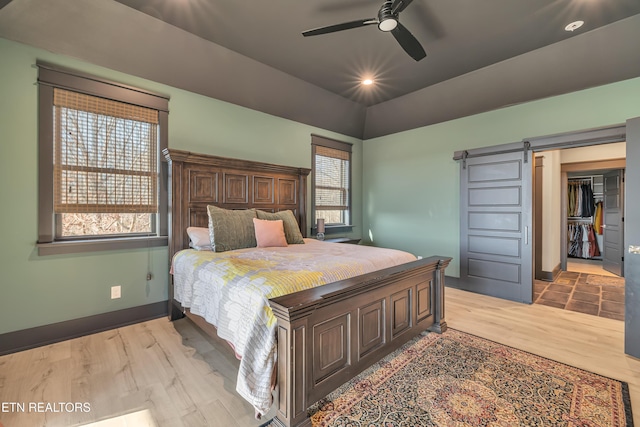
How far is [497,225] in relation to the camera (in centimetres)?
404

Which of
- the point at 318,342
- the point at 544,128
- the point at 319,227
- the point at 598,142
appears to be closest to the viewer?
the point at 318,342

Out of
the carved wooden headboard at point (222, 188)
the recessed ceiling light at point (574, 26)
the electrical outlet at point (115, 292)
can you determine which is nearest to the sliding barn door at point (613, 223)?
the recessed ceiling light at point (574, 26)

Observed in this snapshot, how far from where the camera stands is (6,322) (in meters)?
2.40

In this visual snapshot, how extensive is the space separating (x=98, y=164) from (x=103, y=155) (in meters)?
0.11

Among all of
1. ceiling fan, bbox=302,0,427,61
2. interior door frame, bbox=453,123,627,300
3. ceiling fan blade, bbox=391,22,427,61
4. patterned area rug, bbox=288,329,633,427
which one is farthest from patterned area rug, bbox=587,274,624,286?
ceiling fan, bbox=302,0,427,61

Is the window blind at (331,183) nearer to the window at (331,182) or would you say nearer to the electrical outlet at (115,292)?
the window at (331,182)

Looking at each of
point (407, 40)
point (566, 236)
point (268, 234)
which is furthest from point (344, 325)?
point (566, 236)

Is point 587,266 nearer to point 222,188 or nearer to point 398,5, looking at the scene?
point 398,5

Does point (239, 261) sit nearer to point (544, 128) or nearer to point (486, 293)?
point (486, 293)

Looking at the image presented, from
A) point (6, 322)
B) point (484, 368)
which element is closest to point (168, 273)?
point (6, 322)

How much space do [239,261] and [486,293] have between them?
3736 millimetres

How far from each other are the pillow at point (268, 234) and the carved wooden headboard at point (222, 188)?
0.63 meters

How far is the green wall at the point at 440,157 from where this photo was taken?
131 inches

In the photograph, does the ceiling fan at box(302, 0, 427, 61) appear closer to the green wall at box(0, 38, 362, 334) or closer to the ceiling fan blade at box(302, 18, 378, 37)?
the ceiling fan blade at box(302, 18, 378, 37)
